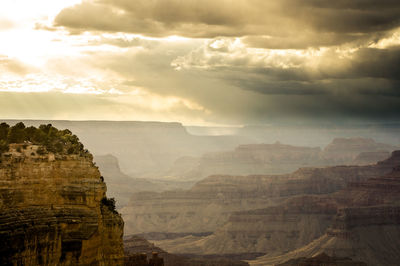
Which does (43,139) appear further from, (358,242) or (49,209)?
(358,242)

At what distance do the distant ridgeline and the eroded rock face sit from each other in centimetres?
87

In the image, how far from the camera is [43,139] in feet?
Result: 128

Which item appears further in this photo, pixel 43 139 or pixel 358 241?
pixel 358 241

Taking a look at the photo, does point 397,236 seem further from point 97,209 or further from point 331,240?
point 97,209

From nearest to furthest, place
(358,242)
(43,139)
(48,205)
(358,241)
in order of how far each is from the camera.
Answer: (48,205) < (43,139) < (358,242) < (358,241)

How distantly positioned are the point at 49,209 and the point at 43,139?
18.5ft

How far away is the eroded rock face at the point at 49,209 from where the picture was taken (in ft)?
107

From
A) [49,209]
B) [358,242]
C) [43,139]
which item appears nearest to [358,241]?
[358,242]

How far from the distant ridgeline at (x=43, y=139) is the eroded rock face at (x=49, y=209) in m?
0.87

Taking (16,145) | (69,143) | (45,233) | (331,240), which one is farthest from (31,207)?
(331,240)

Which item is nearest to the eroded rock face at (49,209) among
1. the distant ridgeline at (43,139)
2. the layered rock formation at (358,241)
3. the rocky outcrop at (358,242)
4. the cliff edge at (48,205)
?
the cliff edge at (48,205)

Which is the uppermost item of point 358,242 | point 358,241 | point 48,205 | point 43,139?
point 43,139

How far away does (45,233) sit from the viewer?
33812 mm

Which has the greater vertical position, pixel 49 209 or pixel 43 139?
pixel 43 139
